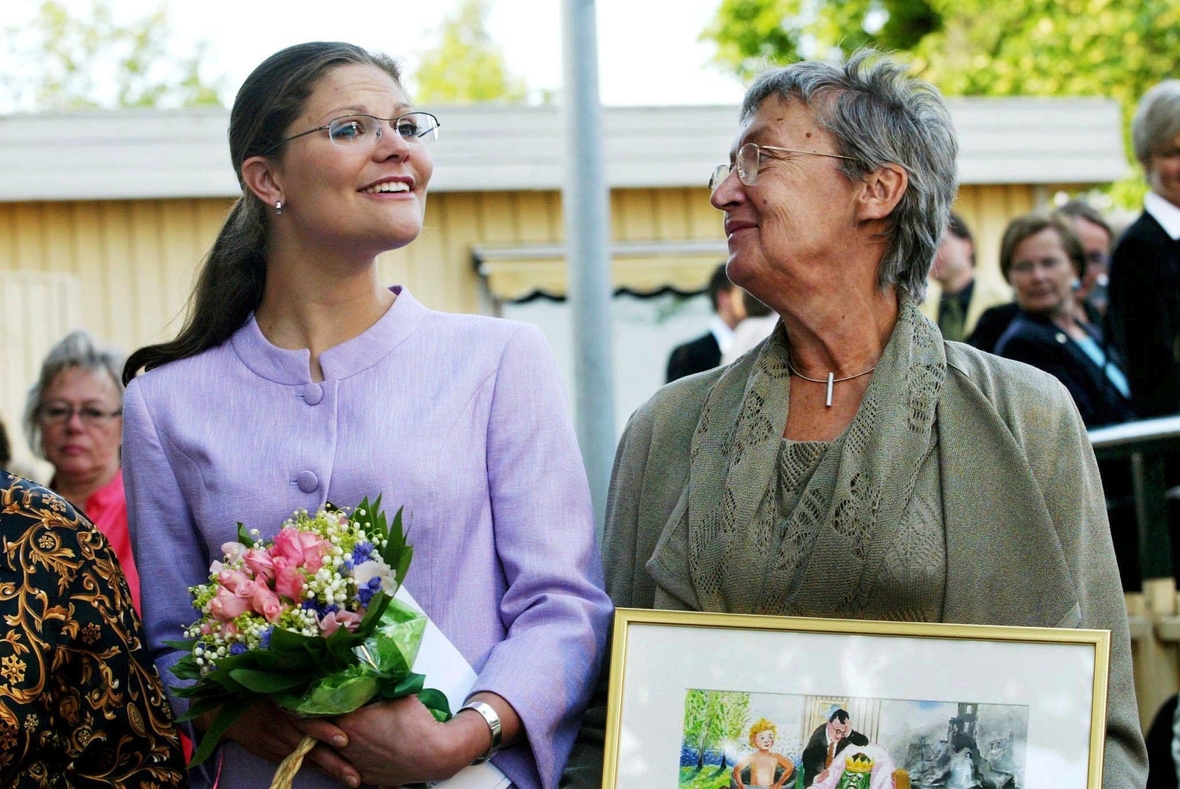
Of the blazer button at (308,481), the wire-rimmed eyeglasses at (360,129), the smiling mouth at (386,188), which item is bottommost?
the blazer button at (308,481)

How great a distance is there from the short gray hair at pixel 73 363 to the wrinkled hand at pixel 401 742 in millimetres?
4094

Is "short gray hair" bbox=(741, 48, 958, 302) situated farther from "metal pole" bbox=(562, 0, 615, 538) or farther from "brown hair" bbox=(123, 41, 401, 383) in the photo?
"metal pole" bbox=(562, 0, 615, 538)

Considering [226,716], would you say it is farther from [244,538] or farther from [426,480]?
[426,480]

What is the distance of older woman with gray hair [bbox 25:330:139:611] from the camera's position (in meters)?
6.24

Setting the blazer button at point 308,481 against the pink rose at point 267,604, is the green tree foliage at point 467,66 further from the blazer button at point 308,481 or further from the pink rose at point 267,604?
the pink rose at point 267,604

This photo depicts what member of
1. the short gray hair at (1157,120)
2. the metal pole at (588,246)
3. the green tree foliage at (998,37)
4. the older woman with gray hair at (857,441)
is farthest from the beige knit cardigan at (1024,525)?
the green tree foliage at (998,37)

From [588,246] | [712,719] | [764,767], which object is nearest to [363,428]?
[712,719]

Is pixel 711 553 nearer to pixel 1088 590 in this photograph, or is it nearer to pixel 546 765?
pixel 546 765

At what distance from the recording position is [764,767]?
2.76 meters

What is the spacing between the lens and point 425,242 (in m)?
10.6

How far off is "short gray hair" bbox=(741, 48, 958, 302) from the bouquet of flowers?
1.35 meters

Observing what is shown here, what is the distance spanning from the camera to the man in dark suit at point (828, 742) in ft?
8.95

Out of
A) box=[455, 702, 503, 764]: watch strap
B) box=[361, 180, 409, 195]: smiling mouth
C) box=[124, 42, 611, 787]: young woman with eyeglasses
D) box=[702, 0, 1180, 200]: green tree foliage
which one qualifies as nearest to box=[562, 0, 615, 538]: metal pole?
box=[124, 42, 611, 787]: young woman with eyeglasses

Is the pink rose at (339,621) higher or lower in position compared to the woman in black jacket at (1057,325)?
lower
